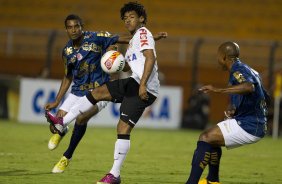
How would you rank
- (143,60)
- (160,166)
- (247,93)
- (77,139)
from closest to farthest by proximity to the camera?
(247,93) → (143,60) → (77,139) → (160,166)

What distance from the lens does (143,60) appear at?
30.0 ft

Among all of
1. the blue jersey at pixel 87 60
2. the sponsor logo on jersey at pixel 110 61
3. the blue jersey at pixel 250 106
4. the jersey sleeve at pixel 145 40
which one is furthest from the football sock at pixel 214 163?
the blue jersey at pixel 87 60

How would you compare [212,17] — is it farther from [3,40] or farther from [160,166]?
[160,166]

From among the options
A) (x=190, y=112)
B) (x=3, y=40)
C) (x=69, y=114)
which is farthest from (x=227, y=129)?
(x=3, y=40)

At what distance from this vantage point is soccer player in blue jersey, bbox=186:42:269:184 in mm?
8227

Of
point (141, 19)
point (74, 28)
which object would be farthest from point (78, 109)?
point (141, 19)

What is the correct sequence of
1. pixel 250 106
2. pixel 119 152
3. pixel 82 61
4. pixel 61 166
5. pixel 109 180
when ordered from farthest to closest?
pixel 82 61
pixel 61 166
pixel 119 152
pixel 109 180
pixel 250 106

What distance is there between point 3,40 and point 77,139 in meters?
15.9

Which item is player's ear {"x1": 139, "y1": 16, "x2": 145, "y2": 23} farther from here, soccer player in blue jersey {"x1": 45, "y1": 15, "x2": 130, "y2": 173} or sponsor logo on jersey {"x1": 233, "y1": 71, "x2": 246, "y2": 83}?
sponsor logo on jersey {"x1": 233, "y1": 71, "x2": 246, "y2": 83}

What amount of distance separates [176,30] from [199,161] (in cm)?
1819

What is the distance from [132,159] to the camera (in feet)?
40.5

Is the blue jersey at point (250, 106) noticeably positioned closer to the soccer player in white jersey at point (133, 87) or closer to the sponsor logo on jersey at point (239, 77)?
the sponsor logo on jersey at point (239, 77)

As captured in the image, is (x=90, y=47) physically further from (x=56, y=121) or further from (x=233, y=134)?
(x=233, y=134)

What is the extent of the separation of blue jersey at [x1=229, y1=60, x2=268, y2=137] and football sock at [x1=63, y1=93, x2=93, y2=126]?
6.91 ft
